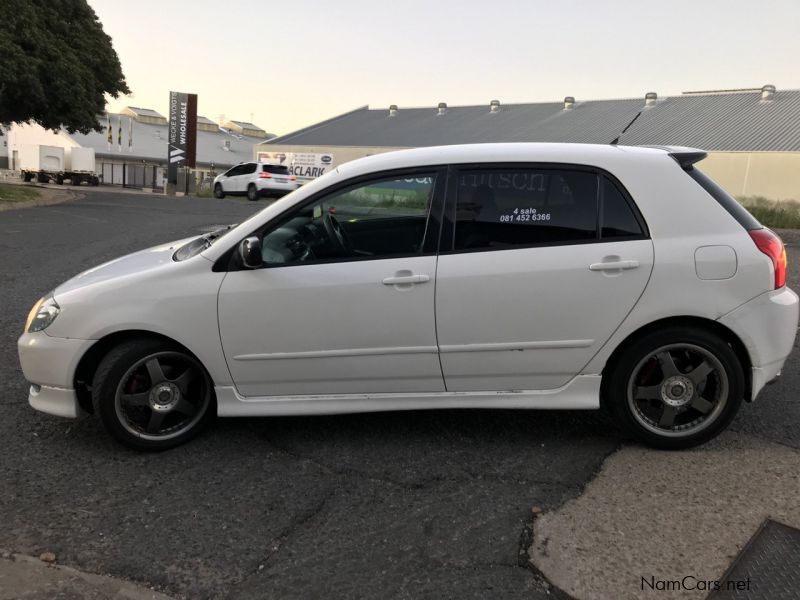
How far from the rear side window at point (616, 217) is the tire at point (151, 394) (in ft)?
7.71

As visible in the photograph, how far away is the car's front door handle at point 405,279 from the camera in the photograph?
3318mm

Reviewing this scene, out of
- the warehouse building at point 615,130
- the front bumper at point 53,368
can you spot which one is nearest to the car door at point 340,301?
the front bumper at point 53,368

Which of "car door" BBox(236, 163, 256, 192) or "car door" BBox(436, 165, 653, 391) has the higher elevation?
"car door" BBox(236, 163, 256, 192)

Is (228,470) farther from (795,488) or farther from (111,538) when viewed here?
(795,488)

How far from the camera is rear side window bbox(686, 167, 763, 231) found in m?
3.48

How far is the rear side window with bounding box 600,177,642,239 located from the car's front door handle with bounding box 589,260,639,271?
155 millimetres

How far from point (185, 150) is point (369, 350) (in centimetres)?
3608

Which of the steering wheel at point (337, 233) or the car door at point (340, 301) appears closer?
the car door at point (340, 301)

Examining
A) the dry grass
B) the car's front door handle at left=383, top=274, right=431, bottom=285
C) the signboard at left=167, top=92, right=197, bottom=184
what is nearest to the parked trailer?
the signboard at left=167, top=92, right=197, bottom=184

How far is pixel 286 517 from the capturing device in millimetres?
2898

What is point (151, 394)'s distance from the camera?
3502mm

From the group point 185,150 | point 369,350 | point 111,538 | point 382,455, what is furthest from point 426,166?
point 185,150

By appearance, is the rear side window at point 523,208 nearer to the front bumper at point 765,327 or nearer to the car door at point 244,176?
the front bumper at point 765,327

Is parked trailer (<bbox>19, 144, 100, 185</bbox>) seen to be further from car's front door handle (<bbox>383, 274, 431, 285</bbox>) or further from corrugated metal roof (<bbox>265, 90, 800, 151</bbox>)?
car's front door handle (<bbox>383, 274, 431, 285</bbox>)
